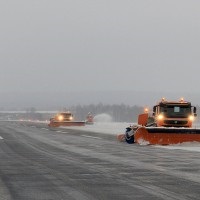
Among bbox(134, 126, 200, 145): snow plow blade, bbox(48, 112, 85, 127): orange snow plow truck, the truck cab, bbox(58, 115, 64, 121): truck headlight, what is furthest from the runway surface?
→ bbox(58, 115, 64, 121): truck headlight

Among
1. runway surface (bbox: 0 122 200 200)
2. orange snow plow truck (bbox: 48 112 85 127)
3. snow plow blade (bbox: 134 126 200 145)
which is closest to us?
runway surface (bbox: 0 122 200 200)

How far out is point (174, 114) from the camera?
24.6 m

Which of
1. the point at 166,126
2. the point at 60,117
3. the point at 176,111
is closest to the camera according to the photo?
the point at 166,126

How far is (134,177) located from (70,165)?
3013 mm

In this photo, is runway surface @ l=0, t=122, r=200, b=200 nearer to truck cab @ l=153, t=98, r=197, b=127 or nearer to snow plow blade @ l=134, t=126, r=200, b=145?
snow plow blade @ l=134, t=126, r=200, b=145

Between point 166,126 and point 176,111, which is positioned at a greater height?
point 176,111

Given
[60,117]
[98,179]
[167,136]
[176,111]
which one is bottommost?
[98,179]

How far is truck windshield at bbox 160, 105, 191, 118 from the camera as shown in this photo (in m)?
24.5

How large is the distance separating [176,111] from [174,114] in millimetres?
195

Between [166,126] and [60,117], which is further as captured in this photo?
[60,117]

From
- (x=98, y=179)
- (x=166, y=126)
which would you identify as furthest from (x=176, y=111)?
(x=98, y=179)

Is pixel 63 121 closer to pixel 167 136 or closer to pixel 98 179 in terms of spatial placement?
pixel 167 136

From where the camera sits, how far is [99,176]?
33.9ft

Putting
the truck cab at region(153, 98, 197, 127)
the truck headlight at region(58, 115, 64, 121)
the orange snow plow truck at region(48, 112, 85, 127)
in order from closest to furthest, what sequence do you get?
the truck cab at region(153, 98, 197, 127) < the orange snow plow truck at region(48, 112, 85, 127) < the truck headlight at region(58, 115, 64, 121)
